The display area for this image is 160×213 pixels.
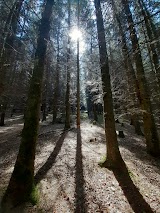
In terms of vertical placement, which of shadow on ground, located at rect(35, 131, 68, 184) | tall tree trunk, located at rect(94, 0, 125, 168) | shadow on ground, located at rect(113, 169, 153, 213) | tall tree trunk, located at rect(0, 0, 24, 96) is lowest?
shadow on ground, located at rect(113, 169, 153, 213)

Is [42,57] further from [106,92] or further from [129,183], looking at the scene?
[129,183]

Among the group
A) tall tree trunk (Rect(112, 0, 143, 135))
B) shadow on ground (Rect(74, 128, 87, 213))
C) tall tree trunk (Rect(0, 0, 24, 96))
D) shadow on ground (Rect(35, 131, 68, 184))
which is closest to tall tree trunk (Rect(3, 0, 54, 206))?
shadow on ground (Rect(35, 131, 68, 184))

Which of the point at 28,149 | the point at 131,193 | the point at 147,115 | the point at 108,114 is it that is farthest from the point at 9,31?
the point at 147,115

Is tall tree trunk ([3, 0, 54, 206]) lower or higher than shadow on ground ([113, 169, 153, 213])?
higher

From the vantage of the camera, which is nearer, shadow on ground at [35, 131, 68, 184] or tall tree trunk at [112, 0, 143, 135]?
tall tree trunk at [112, 0, 143, 135]

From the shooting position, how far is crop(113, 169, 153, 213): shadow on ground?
175 inches

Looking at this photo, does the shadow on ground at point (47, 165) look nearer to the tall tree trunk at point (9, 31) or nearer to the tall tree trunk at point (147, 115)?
the tall tree trunk at point (9, 31)

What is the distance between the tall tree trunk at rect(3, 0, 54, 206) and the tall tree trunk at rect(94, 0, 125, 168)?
8.53 feet

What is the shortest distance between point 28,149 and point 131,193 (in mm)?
3057

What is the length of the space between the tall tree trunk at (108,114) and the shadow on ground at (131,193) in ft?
1.50

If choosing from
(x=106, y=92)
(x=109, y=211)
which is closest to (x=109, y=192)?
(x=109, y=211)

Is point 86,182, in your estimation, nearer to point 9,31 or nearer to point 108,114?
point 108,114

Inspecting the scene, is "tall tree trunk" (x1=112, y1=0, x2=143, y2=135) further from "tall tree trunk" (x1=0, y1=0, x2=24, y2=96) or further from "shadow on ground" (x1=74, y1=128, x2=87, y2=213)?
"shadow on ground" (x1=74, y1=128, x2=87, y2=213)

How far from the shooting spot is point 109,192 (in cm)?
498
